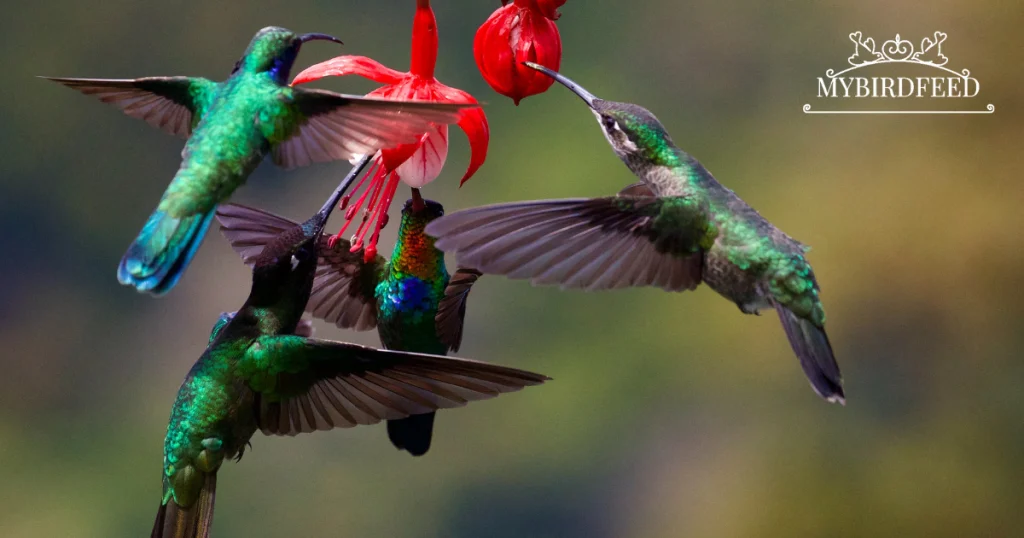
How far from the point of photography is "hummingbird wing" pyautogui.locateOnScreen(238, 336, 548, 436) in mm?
643

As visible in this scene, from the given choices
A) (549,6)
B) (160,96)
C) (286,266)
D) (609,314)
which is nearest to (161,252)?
(286,266)

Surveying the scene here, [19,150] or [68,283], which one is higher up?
[19,150]

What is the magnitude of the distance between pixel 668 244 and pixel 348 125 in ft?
0.69

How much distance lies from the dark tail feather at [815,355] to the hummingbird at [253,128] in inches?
10.1

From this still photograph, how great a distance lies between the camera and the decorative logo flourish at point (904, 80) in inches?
83.7

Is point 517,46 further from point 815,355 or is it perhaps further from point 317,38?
point 815,355

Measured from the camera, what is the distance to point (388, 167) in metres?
0.65

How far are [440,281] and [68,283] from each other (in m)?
1.96

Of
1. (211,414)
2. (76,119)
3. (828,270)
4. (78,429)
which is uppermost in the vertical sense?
(76,119)

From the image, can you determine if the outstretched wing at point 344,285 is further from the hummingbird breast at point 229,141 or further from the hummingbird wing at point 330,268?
the hummingbird breast at point 229,141

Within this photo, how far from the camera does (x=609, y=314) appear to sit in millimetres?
2350

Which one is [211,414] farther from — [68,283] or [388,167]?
[68,283]

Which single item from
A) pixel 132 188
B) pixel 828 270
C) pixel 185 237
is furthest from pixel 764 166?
pixel 185 237

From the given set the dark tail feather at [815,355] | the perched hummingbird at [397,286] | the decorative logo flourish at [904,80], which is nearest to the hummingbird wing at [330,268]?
the perched hummingbird at [397,286]
